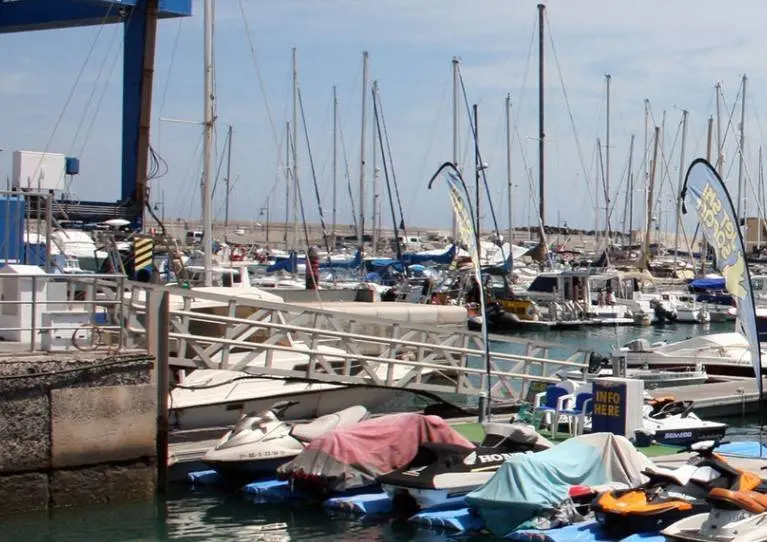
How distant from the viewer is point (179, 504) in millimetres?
17922

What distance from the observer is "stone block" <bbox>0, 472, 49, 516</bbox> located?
1623 centimetres

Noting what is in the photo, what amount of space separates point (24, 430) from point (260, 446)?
158 inches

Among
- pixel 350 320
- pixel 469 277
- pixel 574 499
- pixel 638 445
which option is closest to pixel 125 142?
pixel 350 320

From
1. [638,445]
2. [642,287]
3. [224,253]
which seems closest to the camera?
[638,445]

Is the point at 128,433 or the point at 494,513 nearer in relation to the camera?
the point at 494,513

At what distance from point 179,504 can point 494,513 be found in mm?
5181

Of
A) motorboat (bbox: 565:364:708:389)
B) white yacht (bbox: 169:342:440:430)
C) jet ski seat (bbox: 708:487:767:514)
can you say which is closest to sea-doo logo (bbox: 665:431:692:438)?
white yacht (bbox: 169:342:440:430)

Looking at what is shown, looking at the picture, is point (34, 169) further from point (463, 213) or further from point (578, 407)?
point (578, 407)

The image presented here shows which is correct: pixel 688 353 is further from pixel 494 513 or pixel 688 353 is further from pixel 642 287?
pixel 642 287

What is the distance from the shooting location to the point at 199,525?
664 inches

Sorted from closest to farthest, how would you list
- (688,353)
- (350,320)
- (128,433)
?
(128,433) < (350,320) < (688,353)

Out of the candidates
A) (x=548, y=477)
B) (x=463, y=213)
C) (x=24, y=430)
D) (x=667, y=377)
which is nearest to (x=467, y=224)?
(x=463, y=213)

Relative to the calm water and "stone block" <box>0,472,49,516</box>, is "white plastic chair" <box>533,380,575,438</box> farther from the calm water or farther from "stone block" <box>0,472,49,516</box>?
"stone block" <box>0,472,49,516</box>

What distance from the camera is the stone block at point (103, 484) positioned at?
16.6m
